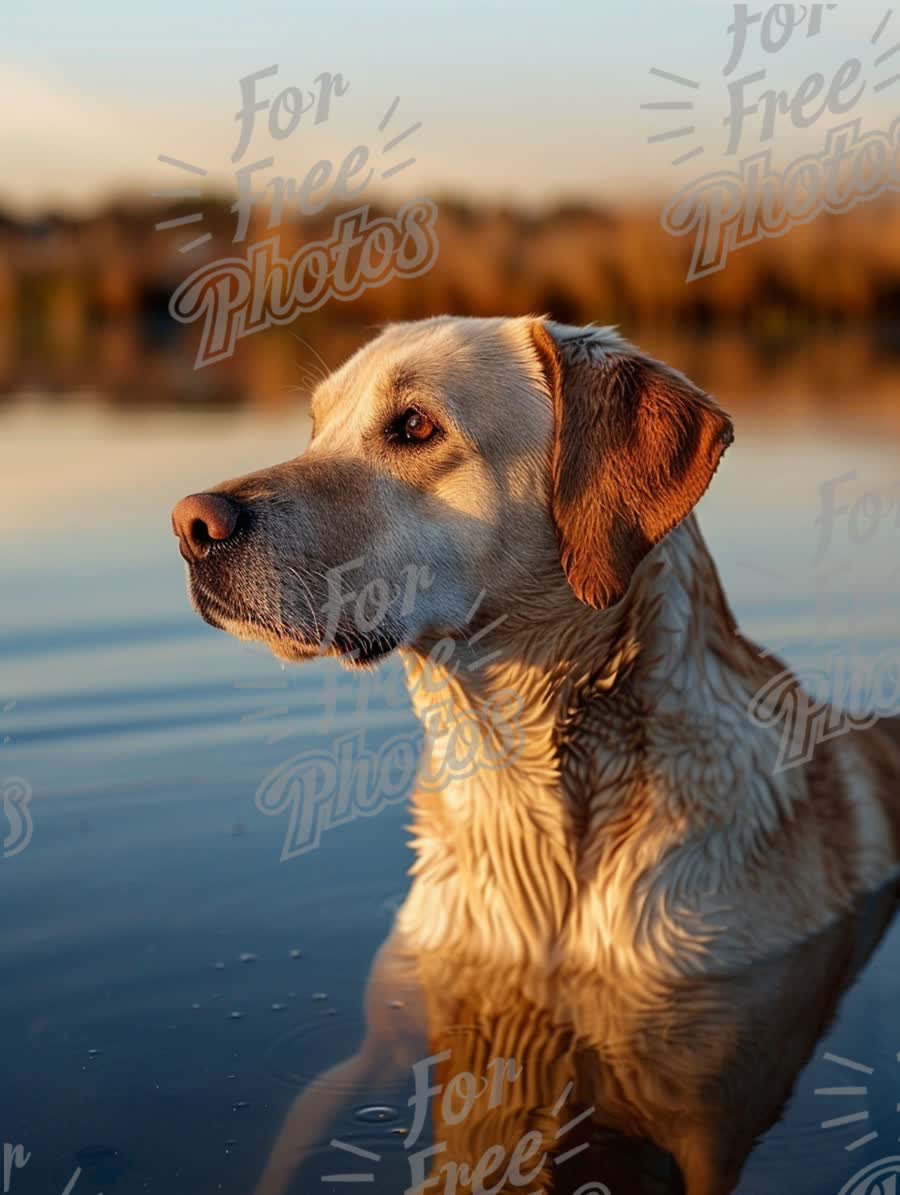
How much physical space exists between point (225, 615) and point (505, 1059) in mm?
1498

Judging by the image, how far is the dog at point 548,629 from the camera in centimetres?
412

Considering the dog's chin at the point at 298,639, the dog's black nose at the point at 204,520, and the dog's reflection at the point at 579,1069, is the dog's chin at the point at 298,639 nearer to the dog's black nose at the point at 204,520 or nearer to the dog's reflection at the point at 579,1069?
the dog's black nose at the point at 204,520

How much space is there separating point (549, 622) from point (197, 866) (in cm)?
211

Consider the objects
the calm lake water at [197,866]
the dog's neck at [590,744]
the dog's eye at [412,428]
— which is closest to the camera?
the calm lake water at [197,866]

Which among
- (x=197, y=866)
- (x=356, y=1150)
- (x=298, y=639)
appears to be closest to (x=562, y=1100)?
(x=356, y=1150)

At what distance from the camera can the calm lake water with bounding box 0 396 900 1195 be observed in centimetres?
393

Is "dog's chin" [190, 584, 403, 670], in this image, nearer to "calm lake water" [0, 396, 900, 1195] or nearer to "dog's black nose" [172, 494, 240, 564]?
"dog's black nose" [172, 494, 240, 564]

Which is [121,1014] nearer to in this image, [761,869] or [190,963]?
[190,963]

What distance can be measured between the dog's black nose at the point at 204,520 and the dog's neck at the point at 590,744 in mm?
784

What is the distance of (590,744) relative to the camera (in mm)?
4438

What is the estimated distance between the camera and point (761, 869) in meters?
4.73

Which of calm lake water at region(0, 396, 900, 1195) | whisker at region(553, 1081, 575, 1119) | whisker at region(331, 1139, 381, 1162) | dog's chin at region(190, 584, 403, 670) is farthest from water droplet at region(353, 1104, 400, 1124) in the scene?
dog's chin at region(190, 584, 403, 670)

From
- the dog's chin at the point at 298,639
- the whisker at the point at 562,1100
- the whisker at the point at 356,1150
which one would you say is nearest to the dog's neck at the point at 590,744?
the dog's chin at the point at 298,639

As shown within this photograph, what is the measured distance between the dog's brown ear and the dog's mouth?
568 millimetres
